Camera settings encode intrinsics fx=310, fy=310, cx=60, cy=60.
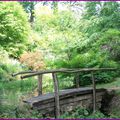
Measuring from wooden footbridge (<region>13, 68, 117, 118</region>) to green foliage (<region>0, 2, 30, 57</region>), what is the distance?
7243 millimetres

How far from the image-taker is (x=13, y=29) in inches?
600

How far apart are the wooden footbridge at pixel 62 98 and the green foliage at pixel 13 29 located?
285 inches

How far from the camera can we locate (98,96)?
339 inches

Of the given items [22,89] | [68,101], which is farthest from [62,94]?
[22,89]

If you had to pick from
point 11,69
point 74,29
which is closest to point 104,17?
point 74,29

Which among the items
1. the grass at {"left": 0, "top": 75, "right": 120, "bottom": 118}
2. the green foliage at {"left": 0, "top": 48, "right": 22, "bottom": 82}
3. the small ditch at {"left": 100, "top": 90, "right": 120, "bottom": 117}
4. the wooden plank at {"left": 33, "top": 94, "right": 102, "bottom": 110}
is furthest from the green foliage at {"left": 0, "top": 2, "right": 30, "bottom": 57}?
the wooden plank at {"left": 33, "top": 94, "right": 102, "bottom": 110}

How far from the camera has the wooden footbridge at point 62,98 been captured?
21.3ft

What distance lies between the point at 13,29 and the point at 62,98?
8589mm

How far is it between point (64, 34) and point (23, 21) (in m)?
2.90

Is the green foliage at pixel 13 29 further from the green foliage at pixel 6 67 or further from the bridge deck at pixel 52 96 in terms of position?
the bridge deck at pixel 52 96

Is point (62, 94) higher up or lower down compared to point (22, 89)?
higher up

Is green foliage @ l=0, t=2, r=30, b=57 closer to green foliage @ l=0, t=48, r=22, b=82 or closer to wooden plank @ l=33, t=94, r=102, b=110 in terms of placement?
green foliage @ l=0, t=48, r=22, b=82

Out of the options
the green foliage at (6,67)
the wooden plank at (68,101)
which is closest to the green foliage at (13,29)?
the green foliage at (6,67)

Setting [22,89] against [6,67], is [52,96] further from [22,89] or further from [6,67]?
[6,67]
